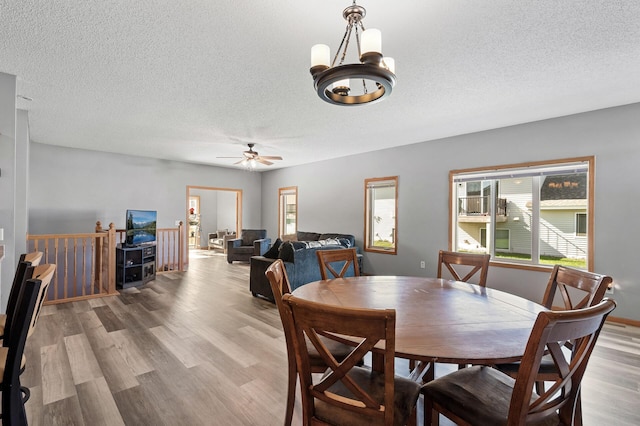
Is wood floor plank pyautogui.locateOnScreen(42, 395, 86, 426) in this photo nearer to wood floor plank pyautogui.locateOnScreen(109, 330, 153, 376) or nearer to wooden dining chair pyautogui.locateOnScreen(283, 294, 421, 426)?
wood floor plank pyautogui.locateOnScreen(109, 330, 153, 376)

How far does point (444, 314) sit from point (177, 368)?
7.10 feet

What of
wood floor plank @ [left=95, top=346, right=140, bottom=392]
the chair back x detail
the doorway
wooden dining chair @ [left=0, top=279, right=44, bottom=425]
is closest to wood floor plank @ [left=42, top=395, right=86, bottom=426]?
wood floor plank @ [left=95, top=346, right=140, bottom=392]

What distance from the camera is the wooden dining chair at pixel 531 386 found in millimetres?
960

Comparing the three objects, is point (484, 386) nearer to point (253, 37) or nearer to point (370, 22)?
point (370, 22)

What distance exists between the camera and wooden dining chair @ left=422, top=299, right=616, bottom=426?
0.96 m

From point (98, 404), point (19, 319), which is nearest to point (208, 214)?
point (98, 404)

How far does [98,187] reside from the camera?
244 inches

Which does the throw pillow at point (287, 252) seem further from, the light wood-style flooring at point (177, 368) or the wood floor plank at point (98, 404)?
the wood floor plank at point (98, 404)

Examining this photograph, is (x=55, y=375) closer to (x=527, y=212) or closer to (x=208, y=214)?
(x=527, y=212)

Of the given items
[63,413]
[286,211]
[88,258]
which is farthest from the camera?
[286,211]

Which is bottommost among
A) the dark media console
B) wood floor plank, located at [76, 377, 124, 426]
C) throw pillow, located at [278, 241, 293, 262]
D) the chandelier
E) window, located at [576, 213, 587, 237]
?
wood floor plank, located at [76, 377, 124, 426]

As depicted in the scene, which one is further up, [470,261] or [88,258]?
[470,261]

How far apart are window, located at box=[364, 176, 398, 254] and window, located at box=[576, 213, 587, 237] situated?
260 centimetres

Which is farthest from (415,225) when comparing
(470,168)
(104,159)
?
(104,159)
